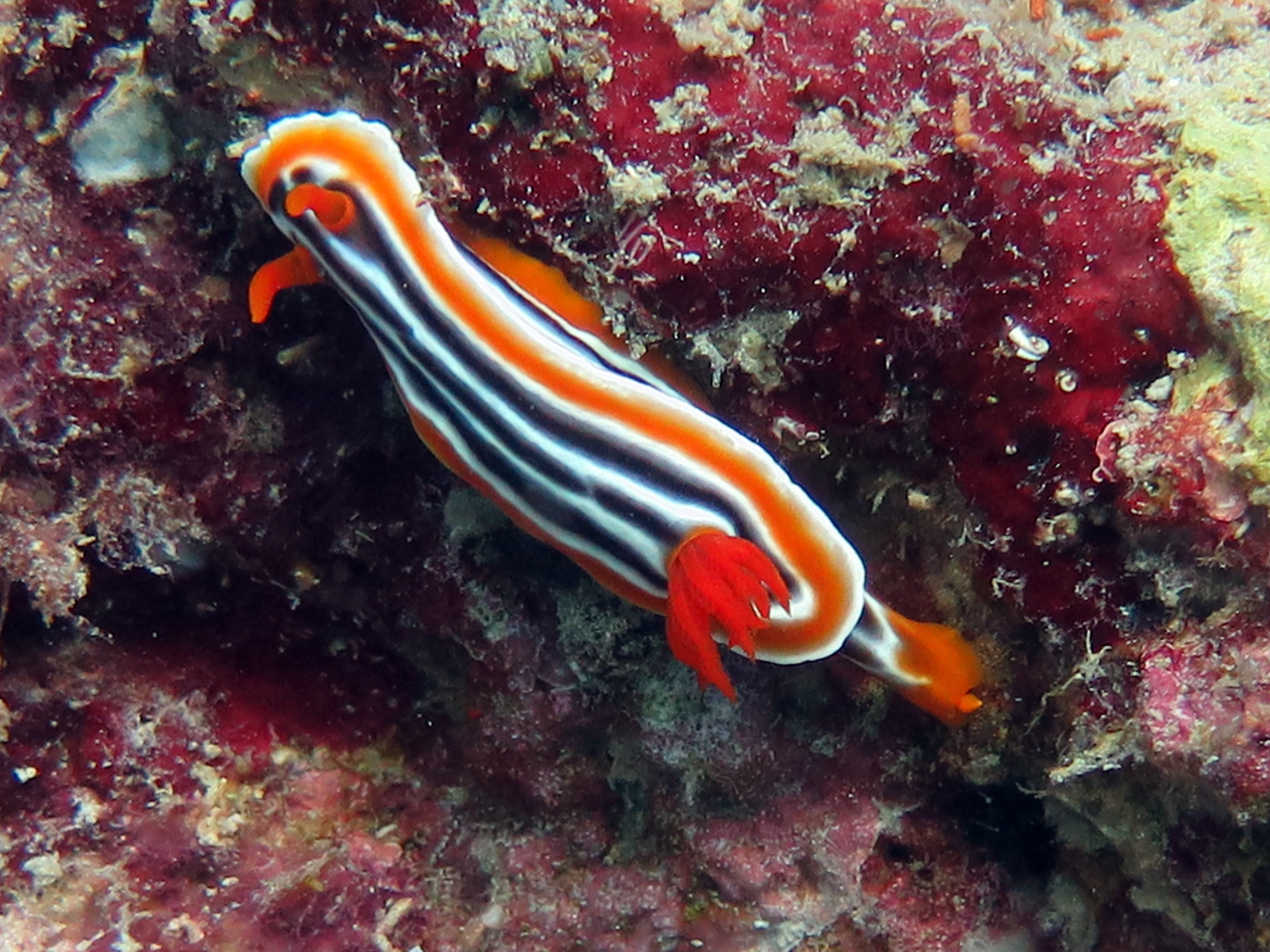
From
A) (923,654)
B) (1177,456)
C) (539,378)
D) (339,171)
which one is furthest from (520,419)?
(1177,456)

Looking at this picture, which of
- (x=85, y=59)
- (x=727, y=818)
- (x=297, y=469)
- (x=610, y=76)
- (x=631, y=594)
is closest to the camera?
(x=610, y=76)

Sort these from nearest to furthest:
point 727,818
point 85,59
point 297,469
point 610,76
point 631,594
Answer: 1. point 610,76
2. point 85,59
3. point 631,594
4. point 297,469
5. point 727,818

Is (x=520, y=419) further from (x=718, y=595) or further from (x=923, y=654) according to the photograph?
(x=923, y=654)

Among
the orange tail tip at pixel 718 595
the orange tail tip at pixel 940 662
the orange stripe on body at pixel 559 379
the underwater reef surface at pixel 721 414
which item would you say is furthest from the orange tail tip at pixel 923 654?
the orange tail tip at pixel 718 595

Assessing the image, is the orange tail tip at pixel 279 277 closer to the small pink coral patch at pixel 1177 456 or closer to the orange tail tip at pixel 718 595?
the orange tail tip at pixel 718 595

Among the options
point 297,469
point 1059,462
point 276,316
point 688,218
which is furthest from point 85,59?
point 1059,462

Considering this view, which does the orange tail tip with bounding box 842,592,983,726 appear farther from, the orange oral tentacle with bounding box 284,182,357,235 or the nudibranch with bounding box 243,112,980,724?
the orange oral tentacle with bounding box 284,182,357,235

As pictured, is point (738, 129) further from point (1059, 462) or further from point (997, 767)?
point (997, 767)
